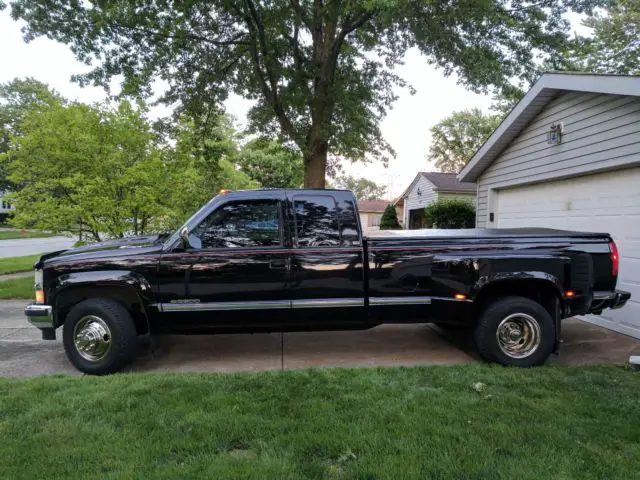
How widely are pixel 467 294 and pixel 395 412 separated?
5.79 feet

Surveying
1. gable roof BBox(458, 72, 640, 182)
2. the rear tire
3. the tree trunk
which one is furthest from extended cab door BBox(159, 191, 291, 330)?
the tree trunk

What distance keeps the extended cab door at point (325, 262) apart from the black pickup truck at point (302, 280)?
1cm

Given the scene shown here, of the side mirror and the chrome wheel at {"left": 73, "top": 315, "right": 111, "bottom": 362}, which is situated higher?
the side mirror

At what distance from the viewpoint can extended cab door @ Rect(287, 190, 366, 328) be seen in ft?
14.9

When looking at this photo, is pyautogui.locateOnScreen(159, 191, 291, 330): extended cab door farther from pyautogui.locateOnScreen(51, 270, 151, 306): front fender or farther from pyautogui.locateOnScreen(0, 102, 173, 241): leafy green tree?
pyautogui.locateOnScreen(0, 102, 173, 241): leafy green tree

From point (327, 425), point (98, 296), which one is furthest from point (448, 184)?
point (327, 425)

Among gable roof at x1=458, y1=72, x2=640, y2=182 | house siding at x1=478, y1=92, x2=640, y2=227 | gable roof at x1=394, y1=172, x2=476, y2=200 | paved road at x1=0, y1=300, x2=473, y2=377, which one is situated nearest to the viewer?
paved road at x1=0, y1=300, x2=473, y2=377

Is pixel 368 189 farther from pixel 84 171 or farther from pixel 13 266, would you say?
pixel 84 171

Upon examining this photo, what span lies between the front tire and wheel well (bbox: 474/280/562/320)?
3773mm

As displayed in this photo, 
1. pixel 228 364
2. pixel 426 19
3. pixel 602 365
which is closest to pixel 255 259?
pixel 228 364

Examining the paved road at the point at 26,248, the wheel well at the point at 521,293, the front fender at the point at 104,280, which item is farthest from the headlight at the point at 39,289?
the paved road at the point at 26,248

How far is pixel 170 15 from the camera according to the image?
10.3 meters

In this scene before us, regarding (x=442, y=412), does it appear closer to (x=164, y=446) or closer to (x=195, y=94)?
(x=164, y=446)

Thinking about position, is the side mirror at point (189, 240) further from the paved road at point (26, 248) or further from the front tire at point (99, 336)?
the paved road at point (26, 248)
